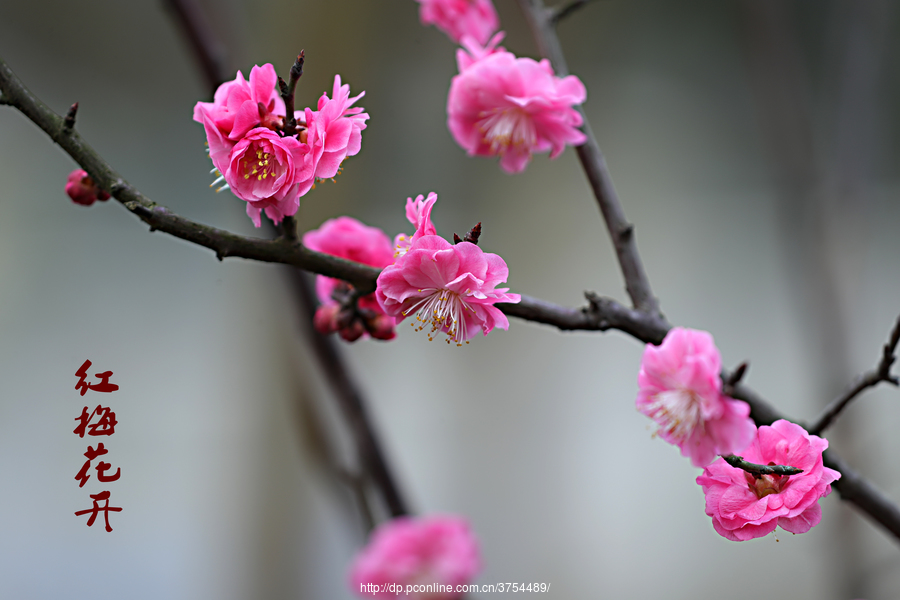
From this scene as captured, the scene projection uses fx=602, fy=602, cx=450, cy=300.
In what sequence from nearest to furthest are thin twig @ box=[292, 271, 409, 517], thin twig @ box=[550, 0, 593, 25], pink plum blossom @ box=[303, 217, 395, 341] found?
pink plum blossom @ box=[303, 217, 395, 341] → thin twig @ box=[550, 0, 593, 25] → thin twig @ box=[292, 271, 409, 517]

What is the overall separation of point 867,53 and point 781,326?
2.43 feet

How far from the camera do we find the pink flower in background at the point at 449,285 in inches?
11.6

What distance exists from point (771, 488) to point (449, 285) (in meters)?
0.20

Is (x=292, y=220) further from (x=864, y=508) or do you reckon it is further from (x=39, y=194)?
(x=39, y=194)

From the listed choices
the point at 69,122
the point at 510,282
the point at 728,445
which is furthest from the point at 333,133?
the point at 510,282

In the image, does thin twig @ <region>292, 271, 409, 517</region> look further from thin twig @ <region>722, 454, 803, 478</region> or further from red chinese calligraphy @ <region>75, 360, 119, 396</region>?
thin twig @ <region>722, 454, 803, 478</region>

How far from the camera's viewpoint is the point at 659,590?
4.48 feet

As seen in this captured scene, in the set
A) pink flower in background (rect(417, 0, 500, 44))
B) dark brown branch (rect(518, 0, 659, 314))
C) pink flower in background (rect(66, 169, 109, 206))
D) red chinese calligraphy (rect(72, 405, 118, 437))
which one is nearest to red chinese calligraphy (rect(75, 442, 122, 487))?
red chinese calligraphy (rect(72, 405, 118, 437))

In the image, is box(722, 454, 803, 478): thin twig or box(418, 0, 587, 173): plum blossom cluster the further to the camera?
box(418, 0, 587, 173): plum blossom cluster

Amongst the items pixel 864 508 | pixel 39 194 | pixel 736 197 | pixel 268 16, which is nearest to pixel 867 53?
pixel 736 197

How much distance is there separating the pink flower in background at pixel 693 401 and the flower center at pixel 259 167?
0.73ft

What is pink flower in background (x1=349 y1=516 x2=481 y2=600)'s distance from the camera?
0.33 m

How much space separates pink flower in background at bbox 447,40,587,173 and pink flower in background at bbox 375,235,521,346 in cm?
17

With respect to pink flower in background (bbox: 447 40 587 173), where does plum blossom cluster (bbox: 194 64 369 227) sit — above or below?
below
